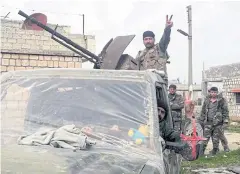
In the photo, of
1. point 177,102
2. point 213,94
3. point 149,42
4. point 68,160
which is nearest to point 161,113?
point 68,160

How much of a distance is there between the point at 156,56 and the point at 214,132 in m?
5.16

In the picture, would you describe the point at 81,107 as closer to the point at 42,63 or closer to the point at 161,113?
the point at 161,113

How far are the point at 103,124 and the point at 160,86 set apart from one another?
2.49 feet

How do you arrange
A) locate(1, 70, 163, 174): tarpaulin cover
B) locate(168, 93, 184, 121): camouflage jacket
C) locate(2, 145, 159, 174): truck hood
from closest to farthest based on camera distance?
1. locate(2, 145, 159, 174): truck hood
2. locate(1, 70, 163, 174): tarpaulin cover
3. locate(168, 93, 184, 121): camouflage jacket

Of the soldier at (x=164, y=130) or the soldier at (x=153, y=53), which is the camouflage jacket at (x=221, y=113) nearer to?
the soldier at (x=153, y=53)

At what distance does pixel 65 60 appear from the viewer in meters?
10.9

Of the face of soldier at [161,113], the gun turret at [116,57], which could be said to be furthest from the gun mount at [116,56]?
the face of soldier at [161,113]

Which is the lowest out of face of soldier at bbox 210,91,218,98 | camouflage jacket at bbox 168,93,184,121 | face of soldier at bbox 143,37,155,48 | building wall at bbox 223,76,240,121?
building wall at bbox 223,76,240,121

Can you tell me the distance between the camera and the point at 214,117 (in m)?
9.77

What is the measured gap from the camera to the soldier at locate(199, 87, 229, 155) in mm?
9727

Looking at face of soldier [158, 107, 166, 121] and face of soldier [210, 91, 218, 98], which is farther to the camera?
face of soldier [210, 91, 218, 98]

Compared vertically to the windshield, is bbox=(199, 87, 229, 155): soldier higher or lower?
lower

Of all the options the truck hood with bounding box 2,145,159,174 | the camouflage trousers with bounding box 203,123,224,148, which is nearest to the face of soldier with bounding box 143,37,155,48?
the truck hood with bounding box 2,145,159,174

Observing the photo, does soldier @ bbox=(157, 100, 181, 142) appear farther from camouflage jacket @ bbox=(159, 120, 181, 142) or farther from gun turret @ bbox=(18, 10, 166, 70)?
gun turret @ bbox=(18, 10, 166, 70)
